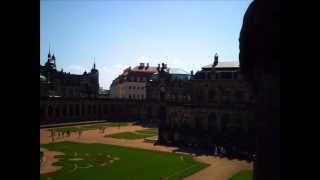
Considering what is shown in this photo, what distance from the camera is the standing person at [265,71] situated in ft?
12.8

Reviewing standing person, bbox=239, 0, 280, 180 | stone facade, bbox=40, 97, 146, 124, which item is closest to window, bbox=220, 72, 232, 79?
stone facade, bbox=40, 97, 146, 124

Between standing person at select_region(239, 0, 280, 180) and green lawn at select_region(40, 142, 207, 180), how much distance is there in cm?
3213

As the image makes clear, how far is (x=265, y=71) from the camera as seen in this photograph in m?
4.17

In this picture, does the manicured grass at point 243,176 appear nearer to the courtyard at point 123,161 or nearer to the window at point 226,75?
the courtyard at point 123,161

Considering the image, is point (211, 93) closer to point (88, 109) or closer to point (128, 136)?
point (128, 136)

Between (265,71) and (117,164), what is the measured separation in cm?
3944

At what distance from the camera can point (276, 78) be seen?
3.92m

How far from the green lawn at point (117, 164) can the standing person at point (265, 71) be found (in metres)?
32.1

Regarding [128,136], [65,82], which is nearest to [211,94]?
[128,136]

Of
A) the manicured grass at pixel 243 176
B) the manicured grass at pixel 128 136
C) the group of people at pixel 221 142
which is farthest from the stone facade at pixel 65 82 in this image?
the manicured grass at pixel 243 176

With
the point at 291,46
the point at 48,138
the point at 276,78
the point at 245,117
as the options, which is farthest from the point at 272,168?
the point at 48,138

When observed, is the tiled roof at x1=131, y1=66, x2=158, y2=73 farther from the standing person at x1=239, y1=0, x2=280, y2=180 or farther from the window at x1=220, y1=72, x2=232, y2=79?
the standing person at x1=239, y1=0, x2=280, y2=180
